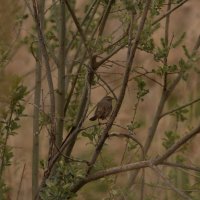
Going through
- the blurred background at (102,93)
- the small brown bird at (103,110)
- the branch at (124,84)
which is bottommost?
the branch at (124,84)

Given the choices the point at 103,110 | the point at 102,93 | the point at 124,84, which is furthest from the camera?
the point at 102,93

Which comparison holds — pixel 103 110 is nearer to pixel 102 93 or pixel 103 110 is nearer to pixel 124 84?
pixel 124 84

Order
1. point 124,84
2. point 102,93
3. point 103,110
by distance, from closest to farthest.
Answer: point 124,84 → point 103,110 → point 102,93

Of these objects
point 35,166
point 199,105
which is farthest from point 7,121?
point 199,105

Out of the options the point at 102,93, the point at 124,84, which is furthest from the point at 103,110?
the point at 102,93

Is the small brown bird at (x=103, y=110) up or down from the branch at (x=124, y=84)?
up

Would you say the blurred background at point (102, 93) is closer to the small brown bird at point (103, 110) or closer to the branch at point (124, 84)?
the small brown bird at point (103, 110)

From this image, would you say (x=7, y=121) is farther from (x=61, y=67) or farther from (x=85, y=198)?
(x=85, y=198)

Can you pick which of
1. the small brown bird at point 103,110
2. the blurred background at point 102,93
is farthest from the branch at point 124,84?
the blurred background at point 102,93

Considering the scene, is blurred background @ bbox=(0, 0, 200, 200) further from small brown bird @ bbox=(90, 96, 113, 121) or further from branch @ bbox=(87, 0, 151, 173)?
branch @ bbox=(87, 0, 151, 173)

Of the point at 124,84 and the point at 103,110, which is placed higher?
the point at 103,110

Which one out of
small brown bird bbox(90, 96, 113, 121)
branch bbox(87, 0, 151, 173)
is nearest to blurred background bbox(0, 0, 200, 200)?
small brown bird bbox(90, 96, 113, 121)

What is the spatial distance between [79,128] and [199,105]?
313 centimetres

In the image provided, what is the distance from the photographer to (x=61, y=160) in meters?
2.48
